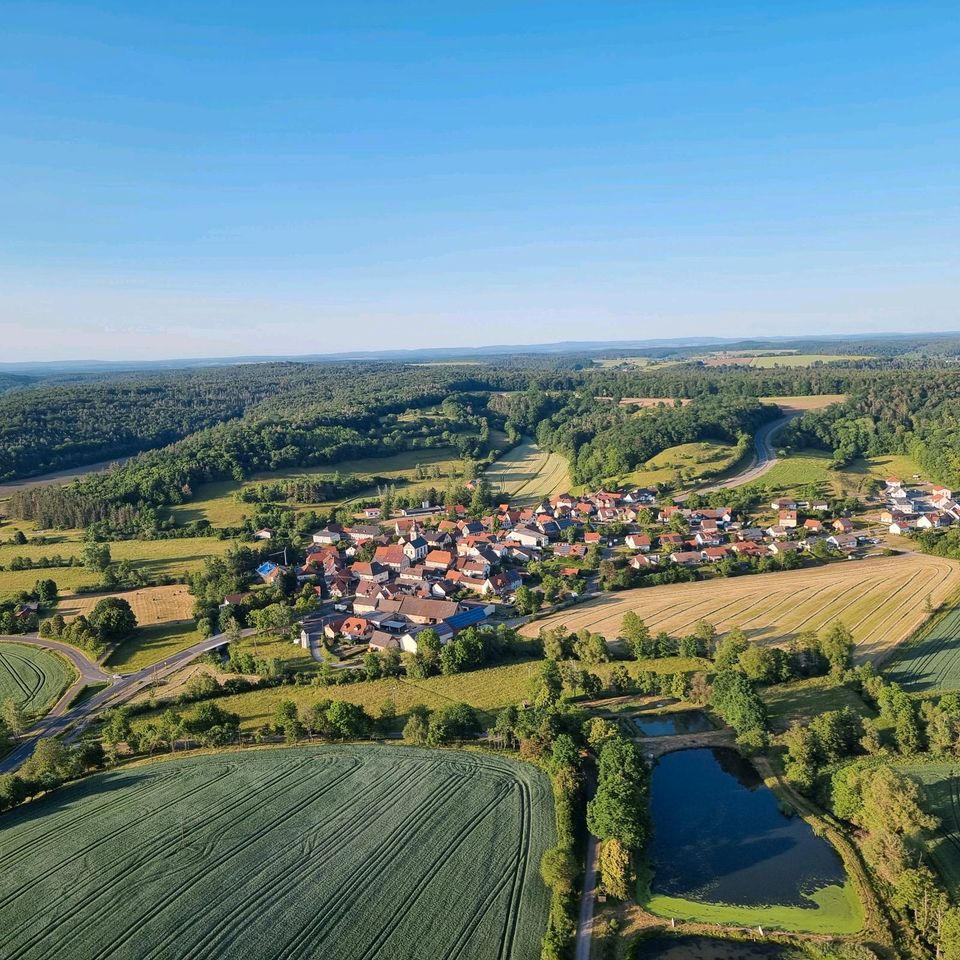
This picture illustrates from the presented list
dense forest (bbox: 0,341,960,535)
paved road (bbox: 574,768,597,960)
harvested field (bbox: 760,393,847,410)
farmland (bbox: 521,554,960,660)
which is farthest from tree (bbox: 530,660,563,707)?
harvested field (bbox: 760,393,847,410)

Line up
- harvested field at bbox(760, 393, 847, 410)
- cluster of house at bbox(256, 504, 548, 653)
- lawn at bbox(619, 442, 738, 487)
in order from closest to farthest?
cluster of house at bbox(256, 504, 548, 653), lawn at bbox(619, 442, 738, 487), harvested field at bbox(760, 393, 847, 410)

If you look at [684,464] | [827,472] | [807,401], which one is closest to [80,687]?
[684,464]

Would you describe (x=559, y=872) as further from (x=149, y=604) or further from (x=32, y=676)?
(x=149, y=604)

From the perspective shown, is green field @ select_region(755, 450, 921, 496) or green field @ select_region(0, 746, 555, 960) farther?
green field @ select_region(755, 450, 921, 496)

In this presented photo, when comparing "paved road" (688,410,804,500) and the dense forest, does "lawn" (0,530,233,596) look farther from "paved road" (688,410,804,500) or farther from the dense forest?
"paved road" (688,410,804,500)

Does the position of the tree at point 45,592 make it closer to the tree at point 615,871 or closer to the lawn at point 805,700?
the tree at point 615,871

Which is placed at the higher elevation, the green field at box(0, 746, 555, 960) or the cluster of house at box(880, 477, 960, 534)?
the cluster of house at box(880, 477, 960, 534)

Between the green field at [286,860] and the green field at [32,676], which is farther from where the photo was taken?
the green field at [32,676]

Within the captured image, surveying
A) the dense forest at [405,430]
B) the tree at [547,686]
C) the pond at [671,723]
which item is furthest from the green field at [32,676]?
the pond at [671,723]
